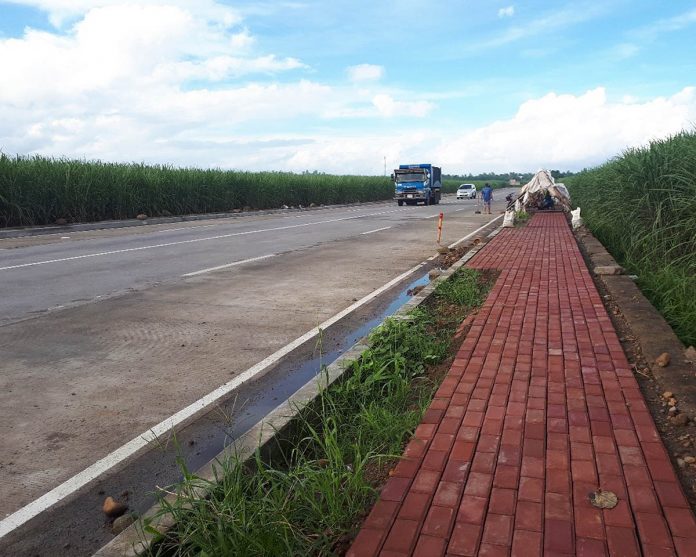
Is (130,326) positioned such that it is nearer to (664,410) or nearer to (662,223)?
(664,410)

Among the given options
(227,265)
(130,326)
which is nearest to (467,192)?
(227,265)

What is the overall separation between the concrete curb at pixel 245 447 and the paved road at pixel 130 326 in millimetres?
882

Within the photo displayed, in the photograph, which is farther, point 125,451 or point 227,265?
point 227,265

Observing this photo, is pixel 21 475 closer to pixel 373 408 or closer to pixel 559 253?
pixel 373 408

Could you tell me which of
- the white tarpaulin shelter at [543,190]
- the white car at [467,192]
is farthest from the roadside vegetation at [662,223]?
the white car at [467,192]

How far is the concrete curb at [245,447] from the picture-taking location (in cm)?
238

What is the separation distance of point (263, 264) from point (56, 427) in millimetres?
7420

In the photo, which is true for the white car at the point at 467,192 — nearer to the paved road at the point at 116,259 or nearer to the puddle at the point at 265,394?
the paved road at the point at 116,259

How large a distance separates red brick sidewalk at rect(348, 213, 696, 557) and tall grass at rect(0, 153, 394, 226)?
19390mm

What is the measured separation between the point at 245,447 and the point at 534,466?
1.55 metres

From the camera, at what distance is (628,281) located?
7348 millimetres

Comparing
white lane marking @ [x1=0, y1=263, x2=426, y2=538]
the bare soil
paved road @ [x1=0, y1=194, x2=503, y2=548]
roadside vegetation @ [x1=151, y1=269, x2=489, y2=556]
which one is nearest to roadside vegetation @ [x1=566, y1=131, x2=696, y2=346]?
the bare soil

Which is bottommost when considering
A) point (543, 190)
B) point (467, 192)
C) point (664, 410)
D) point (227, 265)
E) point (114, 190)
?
point (664, 410)

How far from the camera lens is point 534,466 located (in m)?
2.95
